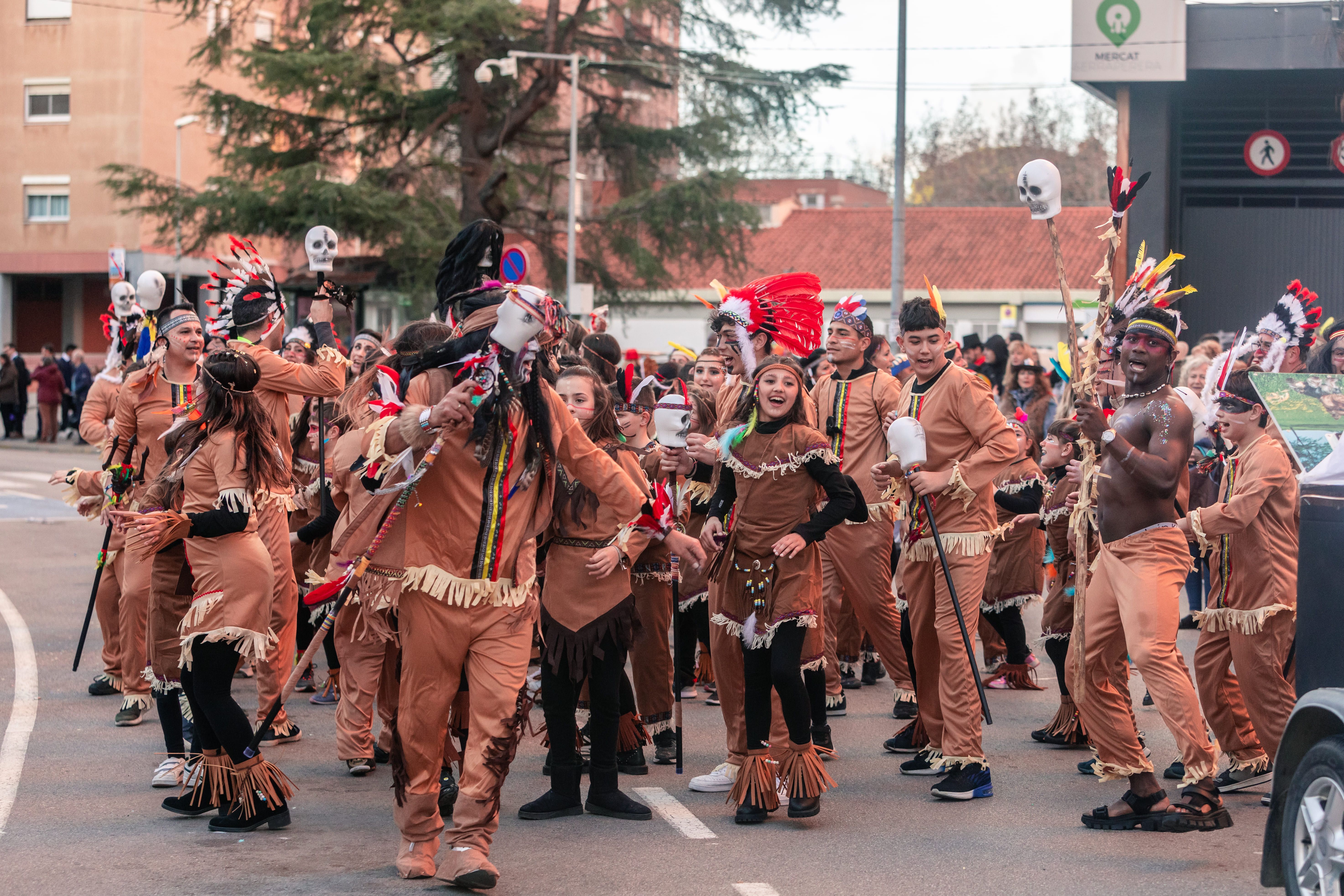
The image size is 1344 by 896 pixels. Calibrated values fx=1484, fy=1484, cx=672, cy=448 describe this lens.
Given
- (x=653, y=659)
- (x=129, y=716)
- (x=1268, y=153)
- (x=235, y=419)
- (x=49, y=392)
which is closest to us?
(x=235, y=419)

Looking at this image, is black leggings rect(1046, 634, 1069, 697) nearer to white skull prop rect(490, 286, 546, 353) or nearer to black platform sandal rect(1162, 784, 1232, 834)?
black platform sandal rect(1162, 784, 1232, 834)

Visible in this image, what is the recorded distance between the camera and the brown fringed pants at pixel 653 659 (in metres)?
7.16

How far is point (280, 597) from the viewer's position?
23.2 ft

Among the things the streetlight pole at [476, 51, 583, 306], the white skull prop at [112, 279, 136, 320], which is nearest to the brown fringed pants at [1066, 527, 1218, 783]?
the white skull prop at [112, 279, 136, 320]

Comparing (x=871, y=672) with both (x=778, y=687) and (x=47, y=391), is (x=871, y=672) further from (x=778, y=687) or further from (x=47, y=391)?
(x=47, y=391)

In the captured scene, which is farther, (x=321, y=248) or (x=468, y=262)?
(x=321, y=248)

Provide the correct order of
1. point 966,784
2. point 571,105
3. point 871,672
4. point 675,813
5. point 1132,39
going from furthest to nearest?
1. point 571,105
2. point 1132,39
3. point 871,672
4. point 966,784
5. point 675,813

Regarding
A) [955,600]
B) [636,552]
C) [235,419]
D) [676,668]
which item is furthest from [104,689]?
[955,600]

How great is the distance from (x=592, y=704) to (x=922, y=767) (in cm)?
170

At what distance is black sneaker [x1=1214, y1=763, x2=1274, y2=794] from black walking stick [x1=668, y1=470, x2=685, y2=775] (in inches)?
96.7

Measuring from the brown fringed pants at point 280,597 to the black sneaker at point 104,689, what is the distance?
1.77m

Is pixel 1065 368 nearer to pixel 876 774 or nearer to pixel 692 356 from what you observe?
pixel 876 774

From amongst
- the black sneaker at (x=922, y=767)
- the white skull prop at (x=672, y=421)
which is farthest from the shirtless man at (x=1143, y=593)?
the white skull prop at (x=672, y=421)

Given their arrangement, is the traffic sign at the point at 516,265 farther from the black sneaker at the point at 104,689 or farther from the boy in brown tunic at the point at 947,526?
the black sneaker at the point at 104,689
